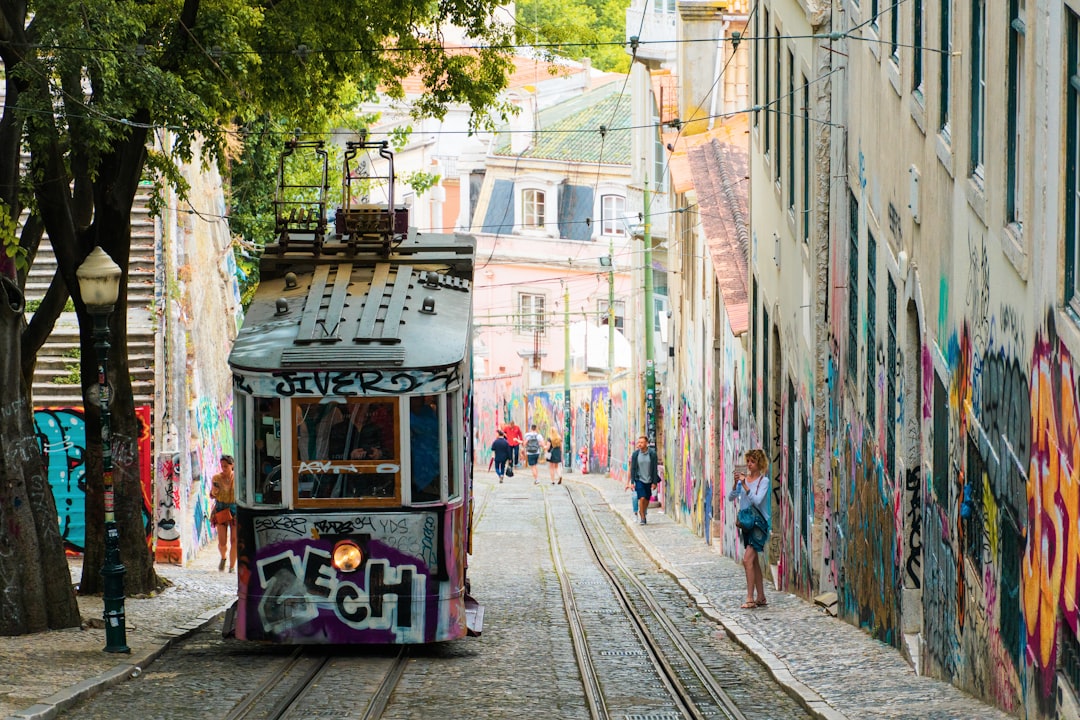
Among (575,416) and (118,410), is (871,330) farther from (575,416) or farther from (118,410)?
(575,416)

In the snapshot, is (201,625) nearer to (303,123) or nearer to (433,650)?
(433,650)

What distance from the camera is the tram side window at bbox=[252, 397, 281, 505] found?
12750mm

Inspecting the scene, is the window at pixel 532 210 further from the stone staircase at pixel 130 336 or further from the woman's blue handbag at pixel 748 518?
the woman's blue handbag at pixel 748 518

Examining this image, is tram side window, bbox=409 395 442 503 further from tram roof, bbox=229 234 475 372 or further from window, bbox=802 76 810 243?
window, bbox=802 76 810 243

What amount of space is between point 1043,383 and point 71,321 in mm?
18990

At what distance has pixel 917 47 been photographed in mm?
12656

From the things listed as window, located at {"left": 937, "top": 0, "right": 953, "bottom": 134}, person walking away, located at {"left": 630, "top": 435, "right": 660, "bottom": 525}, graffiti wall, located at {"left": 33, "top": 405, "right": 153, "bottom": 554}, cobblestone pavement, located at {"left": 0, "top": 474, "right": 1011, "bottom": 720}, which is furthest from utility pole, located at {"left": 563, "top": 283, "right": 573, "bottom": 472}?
window, located at {"left": 937, "top": 0, "right": 953, "bottom": 134}

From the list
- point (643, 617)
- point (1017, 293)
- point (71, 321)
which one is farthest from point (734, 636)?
point (71, 321)

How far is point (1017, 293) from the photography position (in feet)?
30.1

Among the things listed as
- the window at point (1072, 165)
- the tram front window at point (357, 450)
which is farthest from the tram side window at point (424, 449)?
the window at point (1072, 165)

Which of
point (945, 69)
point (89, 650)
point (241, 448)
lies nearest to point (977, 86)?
point (945, 69)

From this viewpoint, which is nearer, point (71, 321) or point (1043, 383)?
point (1043, 383)

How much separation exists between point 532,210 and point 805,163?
48686mm

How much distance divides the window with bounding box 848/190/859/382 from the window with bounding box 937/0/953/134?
364cm
